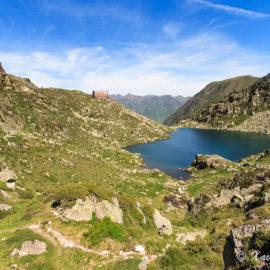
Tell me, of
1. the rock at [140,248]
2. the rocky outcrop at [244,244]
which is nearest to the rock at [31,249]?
the rock at [140,248]

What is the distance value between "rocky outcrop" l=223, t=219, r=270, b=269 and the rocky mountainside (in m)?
0.05

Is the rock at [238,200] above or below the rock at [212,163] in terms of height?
above

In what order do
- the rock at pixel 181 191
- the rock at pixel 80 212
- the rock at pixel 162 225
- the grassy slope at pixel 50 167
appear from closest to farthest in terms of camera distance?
1. the rock at pixel 80 212
2. the grassy slope at pixel 50 167
3. the rock at pixel 162 225
4. the rock at pixel 181 191

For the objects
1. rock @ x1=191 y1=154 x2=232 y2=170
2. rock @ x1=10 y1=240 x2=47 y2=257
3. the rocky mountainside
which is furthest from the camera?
rock @ x1=191 y1=154 x2=232 y2=170

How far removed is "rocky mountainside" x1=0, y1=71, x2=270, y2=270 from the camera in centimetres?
1280

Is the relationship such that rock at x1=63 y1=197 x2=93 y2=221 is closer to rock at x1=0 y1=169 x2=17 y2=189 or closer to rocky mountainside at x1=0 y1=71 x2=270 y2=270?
rocky mountainside at x1=0 y1=71 x2=270 y2=270

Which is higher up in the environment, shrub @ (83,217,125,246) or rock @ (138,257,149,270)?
shrub @ (83,217,125,246)

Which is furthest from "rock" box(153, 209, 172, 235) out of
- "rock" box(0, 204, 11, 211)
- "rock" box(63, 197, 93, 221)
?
"rock" box(0, 204, 11, 211)

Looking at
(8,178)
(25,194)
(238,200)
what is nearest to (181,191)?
(238,200)

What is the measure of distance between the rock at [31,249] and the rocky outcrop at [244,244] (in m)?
13.2

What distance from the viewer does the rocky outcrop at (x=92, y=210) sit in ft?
56.9

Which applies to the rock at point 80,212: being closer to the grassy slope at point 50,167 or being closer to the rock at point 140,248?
the grassy slope at point 50,167

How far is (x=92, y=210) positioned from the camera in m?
18.6

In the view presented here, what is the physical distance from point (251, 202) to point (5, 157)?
46499 mm
